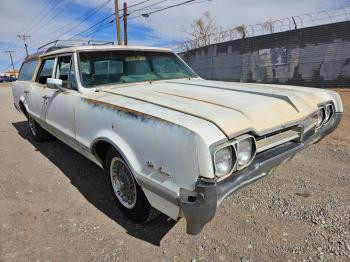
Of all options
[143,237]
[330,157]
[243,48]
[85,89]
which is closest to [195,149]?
[143,237]

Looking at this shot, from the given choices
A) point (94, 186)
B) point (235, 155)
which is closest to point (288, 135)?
point (235, 155)

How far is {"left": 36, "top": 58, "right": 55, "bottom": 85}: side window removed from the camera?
5.10m

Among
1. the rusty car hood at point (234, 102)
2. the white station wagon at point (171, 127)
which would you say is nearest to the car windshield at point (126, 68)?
the white station wagon at point (171, 127)

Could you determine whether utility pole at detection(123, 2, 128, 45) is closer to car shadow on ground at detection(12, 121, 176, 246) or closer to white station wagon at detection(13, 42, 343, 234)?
car shadow on ground at detection(12, 121, 176, 246)

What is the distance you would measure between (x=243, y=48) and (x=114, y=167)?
47.3 ft

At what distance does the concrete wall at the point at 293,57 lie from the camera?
41.4 feet

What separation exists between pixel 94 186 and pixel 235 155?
232 cm

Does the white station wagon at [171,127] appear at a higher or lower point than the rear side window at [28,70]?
lower

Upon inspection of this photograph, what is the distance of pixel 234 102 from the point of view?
2709 mm

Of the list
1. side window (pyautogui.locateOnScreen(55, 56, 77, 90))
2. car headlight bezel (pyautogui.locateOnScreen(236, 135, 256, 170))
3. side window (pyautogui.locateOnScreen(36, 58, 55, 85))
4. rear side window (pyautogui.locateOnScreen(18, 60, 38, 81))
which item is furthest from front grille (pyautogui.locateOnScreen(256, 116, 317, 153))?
rear side window (pyautogui.locateOnScreen(18, 60, 38, 81))

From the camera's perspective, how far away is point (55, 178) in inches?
170

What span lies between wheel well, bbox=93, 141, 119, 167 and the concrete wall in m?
11.9

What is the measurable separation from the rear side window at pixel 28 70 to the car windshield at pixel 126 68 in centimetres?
240

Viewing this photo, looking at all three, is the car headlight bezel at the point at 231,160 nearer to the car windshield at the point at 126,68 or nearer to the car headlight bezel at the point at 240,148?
the car headlight bezel at the point at 240,148
